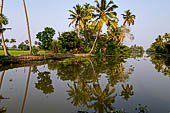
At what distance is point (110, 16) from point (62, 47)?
13.7m

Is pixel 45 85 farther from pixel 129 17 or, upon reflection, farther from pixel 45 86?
pixel 129 17

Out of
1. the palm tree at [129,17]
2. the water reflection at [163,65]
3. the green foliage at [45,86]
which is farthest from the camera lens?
the palm tree at [129,17]

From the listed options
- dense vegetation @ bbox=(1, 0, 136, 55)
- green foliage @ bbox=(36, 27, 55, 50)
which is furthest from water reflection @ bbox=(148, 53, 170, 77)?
green foliage @ bbox=(36, 27, 55, 50)

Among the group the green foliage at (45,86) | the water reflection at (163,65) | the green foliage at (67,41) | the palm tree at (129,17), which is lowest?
the green foliage at (45,86)

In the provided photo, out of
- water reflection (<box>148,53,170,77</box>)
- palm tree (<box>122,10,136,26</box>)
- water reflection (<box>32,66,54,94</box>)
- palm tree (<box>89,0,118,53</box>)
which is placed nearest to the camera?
water reflection (<box>32,66,54,94</box>)

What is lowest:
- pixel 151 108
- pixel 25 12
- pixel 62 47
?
pixel 151 108

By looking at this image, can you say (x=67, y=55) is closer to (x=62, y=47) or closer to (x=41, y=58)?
(x=62, y=47)

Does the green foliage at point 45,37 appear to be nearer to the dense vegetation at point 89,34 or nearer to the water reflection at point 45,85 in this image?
the dense vegetation at point 89,34

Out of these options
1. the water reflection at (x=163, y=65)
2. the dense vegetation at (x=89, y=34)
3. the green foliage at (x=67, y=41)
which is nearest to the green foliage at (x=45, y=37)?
the dense vegetation at (x=89, y=34)

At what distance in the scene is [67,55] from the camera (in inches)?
1150

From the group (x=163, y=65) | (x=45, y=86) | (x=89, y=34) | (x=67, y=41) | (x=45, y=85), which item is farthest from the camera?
(x=89, y=34)

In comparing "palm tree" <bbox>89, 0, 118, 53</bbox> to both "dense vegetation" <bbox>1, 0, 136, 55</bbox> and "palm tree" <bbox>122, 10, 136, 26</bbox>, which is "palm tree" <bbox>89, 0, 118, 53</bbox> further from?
"palm tree" <bbox>122, 10, 136, 26</bbox>

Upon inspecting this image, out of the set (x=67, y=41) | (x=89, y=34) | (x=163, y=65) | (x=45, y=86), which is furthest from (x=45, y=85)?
(x=89, y=34)

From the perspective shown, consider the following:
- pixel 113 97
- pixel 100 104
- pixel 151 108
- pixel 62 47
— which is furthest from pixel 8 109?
pixel 62 47
